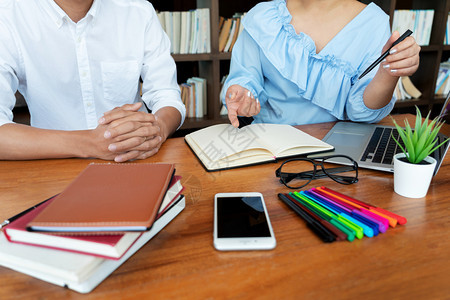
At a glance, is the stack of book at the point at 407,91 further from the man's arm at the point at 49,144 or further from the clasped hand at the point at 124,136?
the man's arm at the point at 49,144

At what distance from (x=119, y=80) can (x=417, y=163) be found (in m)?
1.12

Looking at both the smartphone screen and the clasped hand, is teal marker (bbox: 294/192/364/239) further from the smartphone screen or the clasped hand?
the clasped hand

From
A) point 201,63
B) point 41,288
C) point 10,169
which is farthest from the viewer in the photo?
point 201,63

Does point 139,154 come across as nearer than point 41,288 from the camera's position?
No

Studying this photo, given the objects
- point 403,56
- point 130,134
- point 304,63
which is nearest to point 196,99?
point 304,63

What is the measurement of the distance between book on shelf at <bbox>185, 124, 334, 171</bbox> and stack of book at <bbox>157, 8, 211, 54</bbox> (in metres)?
1.34

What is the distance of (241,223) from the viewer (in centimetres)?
58

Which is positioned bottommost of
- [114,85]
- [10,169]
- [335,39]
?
[10,169]

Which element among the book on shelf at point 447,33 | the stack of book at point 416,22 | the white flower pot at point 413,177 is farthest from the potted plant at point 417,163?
the book on shelf at point 447,33

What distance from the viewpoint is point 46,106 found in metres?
1.30

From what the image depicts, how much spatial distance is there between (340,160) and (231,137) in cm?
30

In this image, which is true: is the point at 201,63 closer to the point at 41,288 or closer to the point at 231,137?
the point at 231,137

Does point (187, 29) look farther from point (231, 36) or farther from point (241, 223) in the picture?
point (241, 223)

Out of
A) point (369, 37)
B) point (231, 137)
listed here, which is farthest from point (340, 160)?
point (369, 37)
